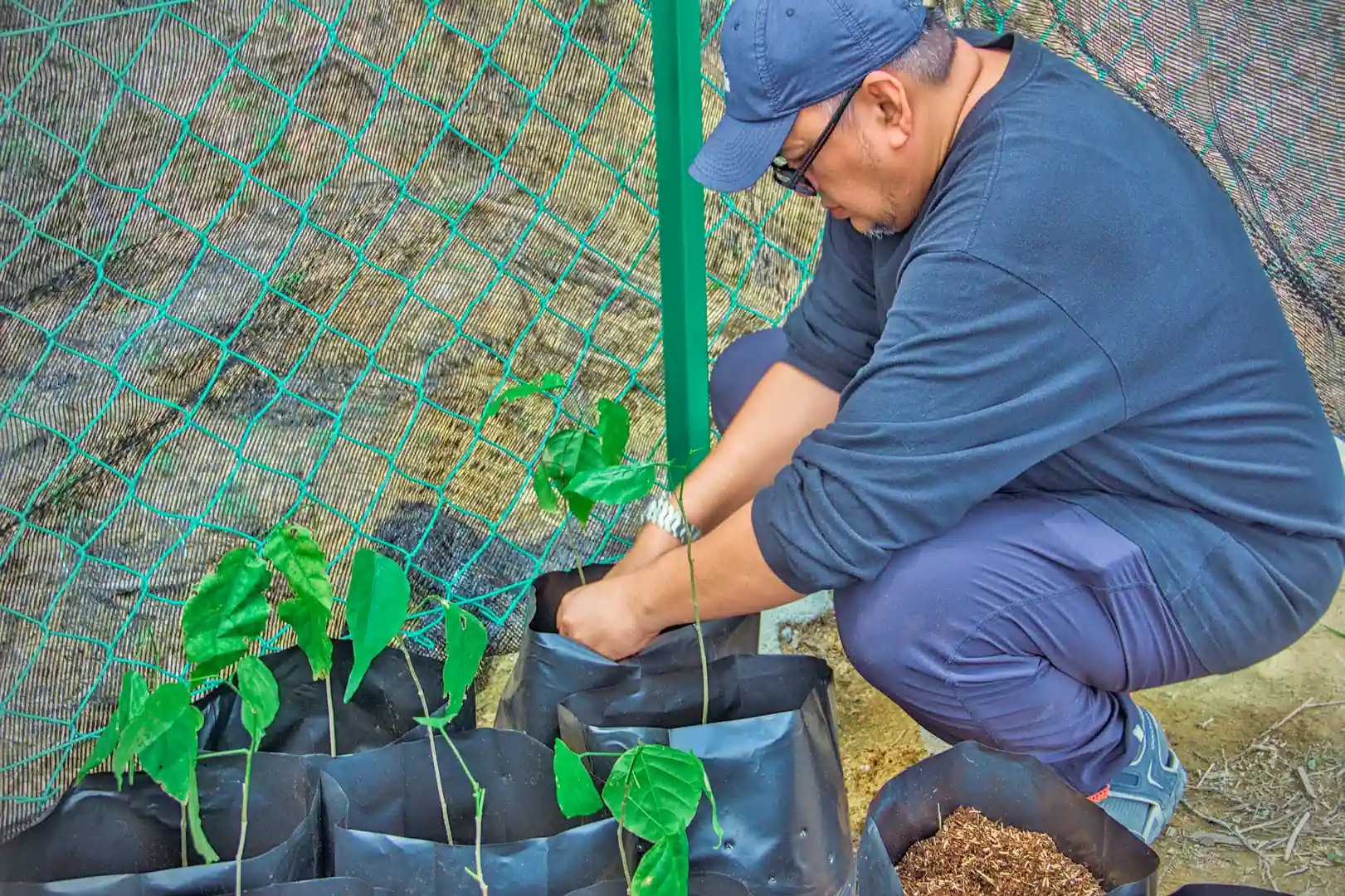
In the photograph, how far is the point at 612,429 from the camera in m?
1.62

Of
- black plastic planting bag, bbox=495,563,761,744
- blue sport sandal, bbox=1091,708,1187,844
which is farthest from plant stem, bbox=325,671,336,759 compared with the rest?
blue sport sandal, bbox=1091,708,1187,844

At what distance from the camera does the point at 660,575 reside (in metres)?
1.71

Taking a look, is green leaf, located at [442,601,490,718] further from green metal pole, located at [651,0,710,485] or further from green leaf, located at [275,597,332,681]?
green metal pole, located at [651,0,710,485]

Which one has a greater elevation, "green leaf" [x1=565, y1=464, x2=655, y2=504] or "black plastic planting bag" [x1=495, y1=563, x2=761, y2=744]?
"green leaf" [x1=565, y1=464, x2=655, y2=504]

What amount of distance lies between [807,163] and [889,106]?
4.6 inches

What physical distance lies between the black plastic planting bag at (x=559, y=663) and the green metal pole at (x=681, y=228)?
0.93 feet

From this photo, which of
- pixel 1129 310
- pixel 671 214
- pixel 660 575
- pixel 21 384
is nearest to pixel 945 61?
pixel 1129 310

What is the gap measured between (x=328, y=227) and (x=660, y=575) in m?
1.41

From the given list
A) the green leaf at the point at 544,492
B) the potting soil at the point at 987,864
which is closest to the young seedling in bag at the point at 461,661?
the green leaf at the point at 544,492

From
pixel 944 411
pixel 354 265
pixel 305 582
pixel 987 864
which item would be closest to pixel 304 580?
pixel 305 582

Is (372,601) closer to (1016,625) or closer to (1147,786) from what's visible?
(1016,625)

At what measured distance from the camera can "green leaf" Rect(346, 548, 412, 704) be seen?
1400 mm

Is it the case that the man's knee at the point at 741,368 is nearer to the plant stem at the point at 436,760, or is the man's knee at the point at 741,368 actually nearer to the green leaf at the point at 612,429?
the green leaf at the point at 612,429

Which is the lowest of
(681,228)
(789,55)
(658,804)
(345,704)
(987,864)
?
(987,864)
